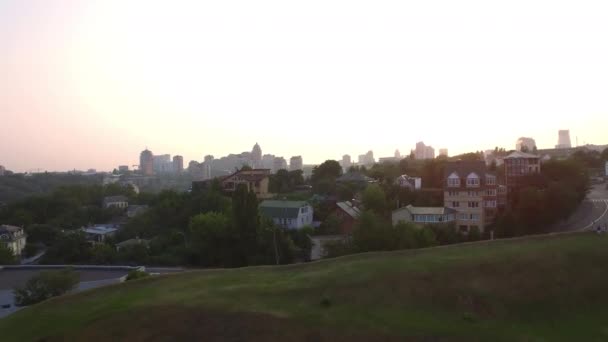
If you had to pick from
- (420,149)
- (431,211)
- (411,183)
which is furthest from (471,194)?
(420,149)

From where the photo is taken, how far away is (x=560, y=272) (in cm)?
1689

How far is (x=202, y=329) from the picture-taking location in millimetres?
13461

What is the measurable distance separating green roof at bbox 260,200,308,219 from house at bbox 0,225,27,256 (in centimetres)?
2405

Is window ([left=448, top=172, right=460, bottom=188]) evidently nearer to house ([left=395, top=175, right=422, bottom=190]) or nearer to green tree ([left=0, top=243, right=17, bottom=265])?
house ([left=395, top=175, right=422, bottom=190])

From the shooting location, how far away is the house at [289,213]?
43875 mm

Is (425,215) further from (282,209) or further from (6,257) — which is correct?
(6,257)

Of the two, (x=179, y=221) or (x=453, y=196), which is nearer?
(x=453, y=196)

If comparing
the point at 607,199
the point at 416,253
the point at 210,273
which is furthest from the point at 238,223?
the point at 607,199

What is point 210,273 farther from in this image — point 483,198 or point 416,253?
point 483,198

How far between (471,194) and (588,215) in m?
9.13

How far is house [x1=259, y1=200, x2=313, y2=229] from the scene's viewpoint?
43.9m

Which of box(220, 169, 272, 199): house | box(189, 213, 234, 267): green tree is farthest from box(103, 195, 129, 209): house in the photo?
box(189, 213, 234, 267): green tree

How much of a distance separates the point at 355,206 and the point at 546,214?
702 inches

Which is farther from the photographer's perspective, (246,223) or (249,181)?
(249,181)
